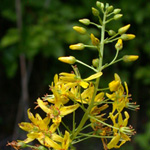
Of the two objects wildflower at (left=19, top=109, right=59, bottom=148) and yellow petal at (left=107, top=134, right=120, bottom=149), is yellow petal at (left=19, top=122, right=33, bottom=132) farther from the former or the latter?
yellow petal at (left=107, top=134, right=120, bottom=149)

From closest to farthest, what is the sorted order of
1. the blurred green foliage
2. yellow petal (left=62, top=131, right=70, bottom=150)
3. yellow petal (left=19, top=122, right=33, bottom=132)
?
yellow petal (left=62, top=131, right=70, bottom=150) < yellow petal (left=19, top=122, right=33, bottom=132) < the blurred green foliage

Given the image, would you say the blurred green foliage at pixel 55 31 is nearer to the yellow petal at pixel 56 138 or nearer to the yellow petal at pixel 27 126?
the yellow petal at pixel 27 126

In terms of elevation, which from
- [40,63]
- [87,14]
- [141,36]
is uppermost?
[87,14]

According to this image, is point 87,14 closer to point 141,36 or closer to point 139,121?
point 141,36

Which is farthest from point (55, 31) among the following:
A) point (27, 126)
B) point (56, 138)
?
point (56, 138)

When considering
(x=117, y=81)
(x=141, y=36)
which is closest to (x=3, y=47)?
(x=141, y=36)

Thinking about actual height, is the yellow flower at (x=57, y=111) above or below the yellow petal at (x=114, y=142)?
above

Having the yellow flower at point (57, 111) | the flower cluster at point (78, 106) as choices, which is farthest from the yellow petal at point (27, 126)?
the yellow flower at point (57, 111)

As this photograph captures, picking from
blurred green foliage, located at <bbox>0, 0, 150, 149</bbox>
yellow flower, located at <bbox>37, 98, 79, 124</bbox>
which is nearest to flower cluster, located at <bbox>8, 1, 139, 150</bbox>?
yellow flower, located at <bbox>37, 98, 79, 124</bbox>
